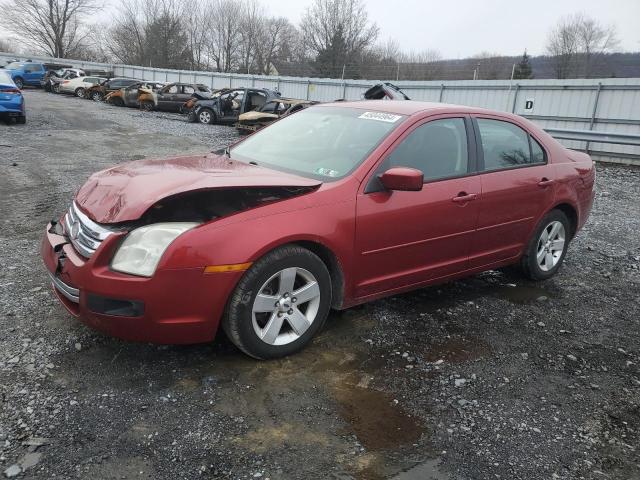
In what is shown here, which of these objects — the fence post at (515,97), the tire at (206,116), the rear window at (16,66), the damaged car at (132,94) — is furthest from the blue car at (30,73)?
the fence post at (515,97)

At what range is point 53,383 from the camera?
2875 mm

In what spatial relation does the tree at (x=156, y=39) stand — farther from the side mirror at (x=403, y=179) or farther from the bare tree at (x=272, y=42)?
the side mirror at (x=403, y=179)

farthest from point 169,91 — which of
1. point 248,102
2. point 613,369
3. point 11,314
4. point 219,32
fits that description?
point 219,32

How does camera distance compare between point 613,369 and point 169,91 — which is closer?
point 613,369

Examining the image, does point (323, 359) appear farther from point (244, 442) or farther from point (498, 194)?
point (498, 194)

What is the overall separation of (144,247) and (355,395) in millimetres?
1448

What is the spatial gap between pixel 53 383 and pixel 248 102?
688 inches

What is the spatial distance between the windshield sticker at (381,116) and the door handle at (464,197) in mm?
736

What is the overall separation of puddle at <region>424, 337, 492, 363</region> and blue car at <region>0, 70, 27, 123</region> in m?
14.1

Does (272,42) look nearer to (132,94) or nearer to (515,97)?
(132,94)

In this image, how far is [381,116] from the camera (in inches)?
154

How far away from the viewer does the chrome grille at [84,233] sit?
2.88 metres

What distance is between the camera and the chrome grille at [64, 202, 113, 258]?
2.88 metres

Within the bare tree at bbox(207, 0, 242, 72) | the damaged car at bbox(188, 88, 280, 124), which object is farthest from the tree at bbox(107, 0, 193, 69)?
the damaged car at bbox(188, 88, 280, 124)
